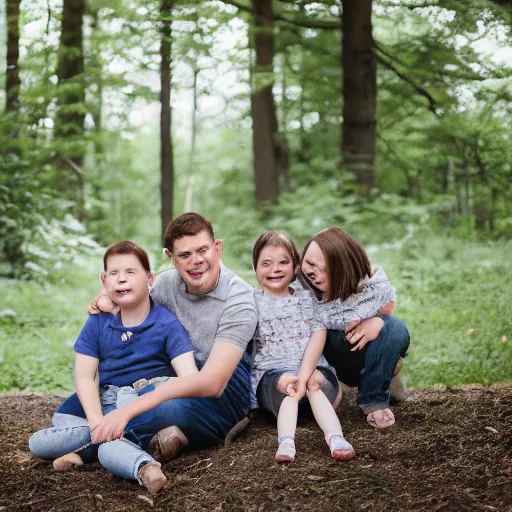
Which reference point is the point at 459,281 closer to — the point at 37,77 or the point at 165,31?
the point at 165,31

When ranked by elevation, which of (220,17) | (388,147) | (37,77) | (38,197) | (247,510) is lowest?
(247,510)

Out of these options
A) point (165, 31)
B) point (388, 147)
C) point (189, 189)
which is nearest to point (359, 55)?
point (388, 147)

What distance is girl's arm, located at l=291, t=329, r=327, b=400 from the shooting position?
3.39 m

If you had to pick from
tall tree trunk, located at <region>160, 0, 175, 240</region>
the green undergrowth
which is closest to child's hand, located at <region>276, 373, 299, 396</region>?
the green undergrowth

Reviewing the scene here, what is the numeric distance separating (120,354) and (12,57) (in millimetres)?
6488

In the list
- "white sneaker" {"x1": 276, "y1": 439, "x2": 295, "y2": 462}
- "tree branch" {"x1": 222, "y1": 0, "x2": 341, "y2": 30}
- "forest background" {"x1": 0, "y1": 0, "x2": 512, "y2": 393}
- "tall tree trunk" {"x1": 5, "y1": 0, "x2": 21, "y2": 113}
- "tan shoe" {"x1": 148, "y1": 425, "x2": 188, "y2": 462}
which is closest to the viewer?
"white sneaker" {"x1": 276, "y1": 439, "x2": 295, "y2": 462}

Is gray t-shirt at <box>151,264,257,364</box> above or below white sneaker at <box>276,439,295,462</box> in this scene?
above

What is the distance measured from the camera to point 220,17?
8.41 meters

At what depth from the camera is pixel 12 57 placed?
862cm

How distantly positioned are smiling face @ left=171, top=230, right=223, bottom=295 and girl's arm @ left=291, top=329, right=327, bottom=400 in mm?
642

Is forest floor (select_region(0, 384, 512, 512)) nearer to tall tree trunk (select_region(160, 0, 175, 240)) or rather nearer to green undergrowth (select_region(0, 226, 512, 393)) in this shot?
green undergrowth (select_region(0, 226, 512, 393))

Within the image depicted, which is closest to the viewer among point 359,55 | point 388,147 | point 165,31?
point 165,31

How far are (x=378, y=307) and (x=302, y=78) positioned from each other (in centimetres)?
751

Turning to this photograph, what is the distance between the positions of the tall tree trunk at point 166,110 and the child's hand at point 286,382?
462cm
